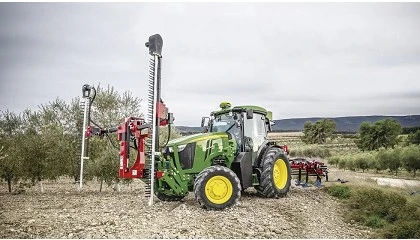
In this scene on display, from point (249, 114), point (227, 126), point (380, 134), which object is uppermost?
point (380, 134)

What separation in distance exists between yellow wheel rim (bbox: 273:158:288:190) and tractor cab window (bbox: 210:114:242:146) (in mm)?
1599

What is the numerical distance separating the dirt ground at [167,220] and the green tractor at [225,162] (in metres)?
0.43

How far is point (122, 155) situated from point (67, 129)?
8.95 meters

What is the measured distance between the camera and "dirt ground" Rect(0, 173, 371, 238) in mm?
6730

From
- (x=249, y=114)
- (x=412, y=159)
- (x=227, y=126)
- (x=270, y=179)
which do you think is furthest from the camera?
(x=412, y=159)

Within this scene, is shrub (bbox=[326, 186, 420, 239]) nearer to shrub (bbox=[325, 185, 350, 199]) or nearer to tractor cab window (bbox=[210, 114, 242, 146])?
shrub (bbox=[325, 185, 350, 199])

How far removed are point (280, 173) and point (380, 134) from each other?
6273cm

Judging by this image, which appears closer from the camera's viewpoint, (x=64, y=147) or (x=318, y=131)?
(x=64, y=147)

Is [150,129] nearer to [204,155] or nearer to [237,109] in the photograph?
[204,155]

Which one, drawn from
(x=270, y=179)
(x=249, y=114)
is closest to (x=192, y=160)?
(x=249, y=114)

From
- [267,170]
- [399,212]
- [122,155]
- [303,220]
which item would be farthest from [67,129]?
[399,212]

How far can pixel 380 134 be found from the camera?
68125 mm

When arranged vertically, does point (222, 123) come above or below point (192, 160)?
above

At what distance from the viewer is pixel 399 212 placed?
10.1 m
